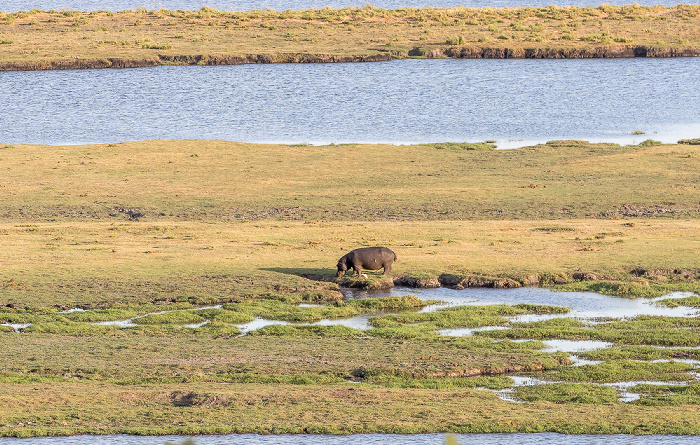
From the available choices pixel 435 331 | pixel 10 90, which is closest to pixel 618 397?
pixel 435 331

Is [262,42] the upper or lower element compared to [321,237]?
upper

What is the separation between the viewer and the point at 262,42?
78688mm

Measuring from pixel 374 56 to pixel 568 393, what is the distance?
58.8m

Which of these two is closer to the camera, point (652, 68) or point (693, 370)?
point (693, 370)

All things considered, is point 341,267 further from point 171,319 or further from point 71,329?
point 71,329

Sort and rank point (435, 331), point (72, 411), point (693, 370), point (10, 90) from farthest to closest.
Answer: point (10, 90), point (435, 331), point (693, 370), point (72, 411)

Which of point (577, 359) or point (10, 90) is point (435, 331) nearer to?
point (577, 359)

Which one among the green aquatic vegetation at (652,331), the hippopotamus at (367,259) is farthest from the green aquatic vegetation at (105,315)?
the green aquatic vegetation at (652,331)

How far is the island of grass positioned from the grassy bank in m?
29.8

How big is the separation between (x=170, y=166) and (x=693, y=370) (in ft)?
87.3

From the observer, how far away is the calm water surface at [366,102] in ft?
168

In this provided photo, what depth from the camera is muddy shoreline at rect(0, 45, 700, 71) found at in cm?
7212

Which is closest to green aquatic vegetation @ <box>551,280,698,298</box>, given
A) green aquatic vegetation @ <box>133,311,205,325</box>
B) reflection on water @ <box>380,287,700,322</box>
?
reflection on water @ <box>380,287,700,322</box>

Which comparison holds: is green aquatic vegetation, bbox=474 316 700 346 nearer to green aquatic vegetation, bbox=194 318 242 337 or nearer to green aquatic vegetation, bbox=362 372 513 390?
green aquatic vegetation, bbox=362 372 513 390
